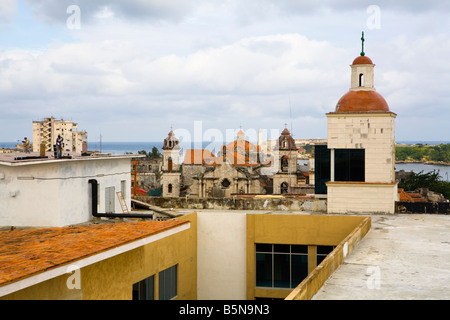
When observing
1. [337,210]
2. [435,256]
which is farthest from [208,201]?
[435,256]

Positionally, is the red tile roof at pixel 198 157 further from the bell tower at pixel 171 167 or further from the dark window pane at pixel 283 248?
the dark window pane at pixel 283 248

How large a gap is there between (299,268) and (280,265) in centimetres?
80

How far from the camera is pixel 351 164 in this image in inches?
902

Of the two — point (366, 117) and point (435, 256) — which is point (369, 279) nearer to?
point (435, 256)

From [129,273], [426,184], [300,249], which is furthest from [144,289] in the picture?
[426,184]

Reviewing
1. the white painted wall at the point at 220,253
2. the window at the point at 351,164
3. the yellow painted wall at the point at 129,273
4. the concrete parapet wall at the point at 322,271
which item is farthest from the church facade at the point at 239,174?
the concrete parapet wall at the point at 322,271

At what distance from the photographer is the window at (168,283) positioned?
17.6 m

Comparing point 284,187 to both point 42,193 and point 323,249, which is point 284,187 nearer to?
point 323,249

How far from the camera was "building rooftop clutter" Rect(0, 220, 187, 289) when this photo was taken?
927 cm

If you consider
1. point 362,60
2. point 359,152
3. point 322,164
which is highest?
point 362,60

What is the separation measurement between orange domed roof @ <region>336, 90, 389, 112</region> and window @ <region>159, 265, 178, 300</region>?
33.5 ft

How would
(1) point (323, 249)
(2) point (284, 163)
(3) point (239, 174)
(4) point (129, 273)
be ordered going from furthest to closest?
(2) point (284, 163) < (3) point (239, 174) < (1) point (323, 249) < (4) point (129, 273)

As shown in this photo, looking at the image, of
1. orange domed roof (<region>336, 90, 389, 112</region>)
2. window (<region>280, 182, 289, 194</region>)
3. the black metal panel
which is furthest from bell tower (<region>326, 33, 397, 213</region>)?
window (<region>280, 182, 289, 194</region>)
